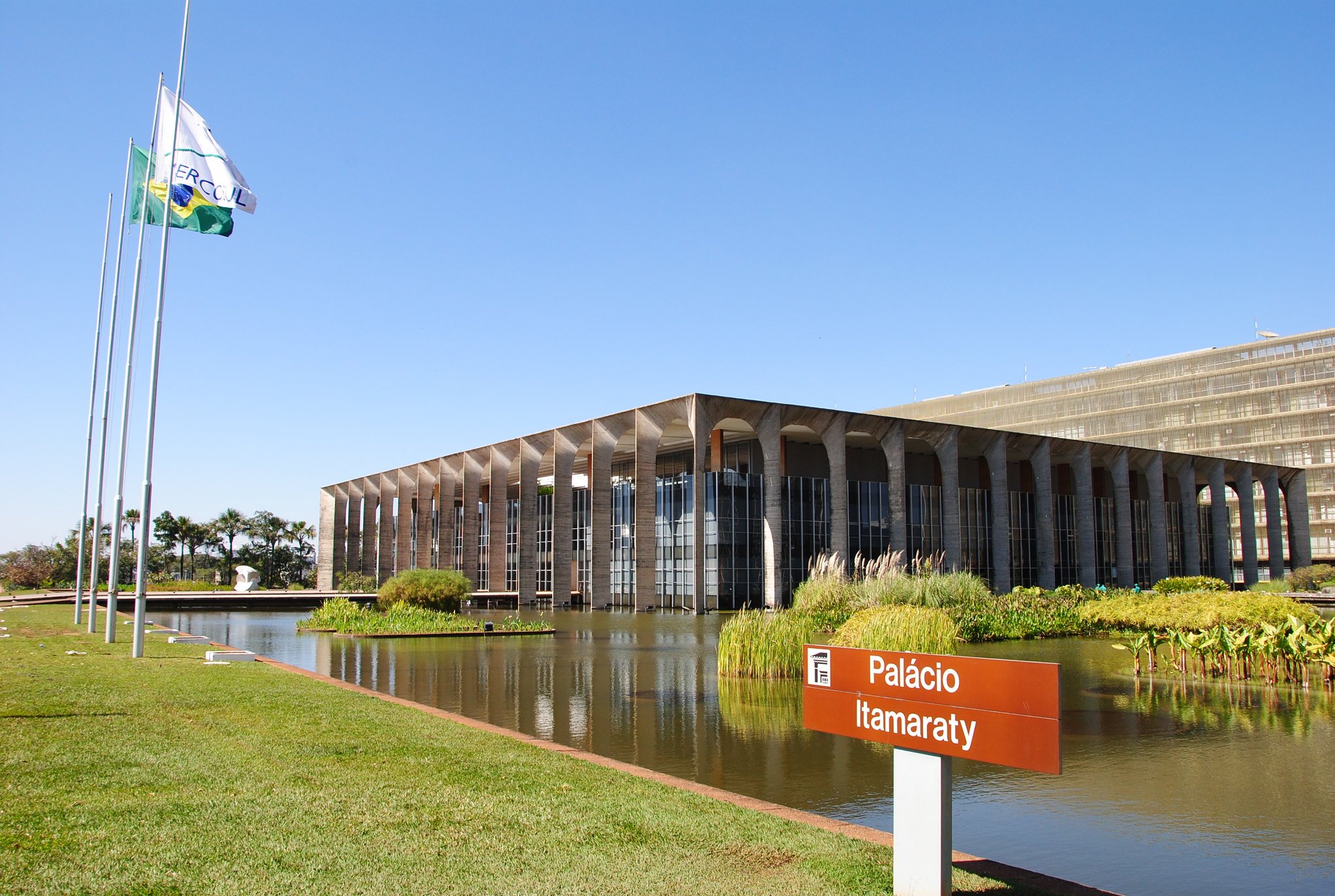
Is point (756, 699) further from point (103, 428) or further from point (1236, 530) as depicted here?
point (1236, 530)

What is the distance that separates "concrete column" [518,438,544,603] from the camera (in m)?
54.3

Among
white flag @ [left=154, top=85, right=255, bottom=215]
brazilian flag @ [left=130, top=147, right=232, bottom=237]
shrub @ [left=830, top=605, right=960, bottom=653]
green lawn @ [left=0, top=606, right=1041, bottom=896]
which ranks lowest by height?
green lawn @ [left=0, top=606, right=1041, bottom=896]

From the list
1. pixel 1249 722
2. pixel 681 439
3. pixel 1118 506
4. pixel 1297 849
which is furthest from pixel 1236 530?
pixel 1297 849

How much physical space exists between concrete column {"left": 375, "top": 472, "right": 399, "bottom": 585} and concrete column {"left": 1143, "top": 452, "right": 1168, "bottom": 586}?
54303mm

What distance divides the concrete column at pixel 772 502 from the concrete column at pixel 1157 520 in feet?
106

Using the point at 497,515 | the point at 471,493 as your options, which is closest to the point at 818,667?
the point at 497,515

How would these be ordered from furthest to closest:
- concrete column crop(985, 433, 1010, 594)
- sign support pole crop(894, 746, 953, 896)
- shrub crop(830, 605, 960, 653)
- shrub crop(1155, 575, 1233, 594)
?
concrete column crop(985, 433, 1010, 594)
shrub crop(1155, 575, 1233, 594)
shrub crop(830, 605, 960, 653)
sign support pole crop(894, 746, 953, 896)

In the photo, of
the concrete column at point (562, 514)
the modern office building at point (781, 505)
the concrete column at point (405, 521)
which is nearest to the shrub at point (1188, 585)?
the modern office building at point (781, 505)

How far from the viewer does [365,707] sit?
1147 centimetres

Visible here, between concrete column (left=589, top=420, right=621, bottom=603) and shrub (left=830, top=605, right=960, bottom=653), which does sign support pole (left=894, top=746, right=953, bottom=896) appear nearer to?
shrub (left=830, top=605, right=960, bottom=653)

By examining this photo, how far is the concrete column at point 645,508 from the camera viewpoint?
151 feet

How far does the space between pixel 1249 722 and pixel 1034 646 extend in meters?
10.6

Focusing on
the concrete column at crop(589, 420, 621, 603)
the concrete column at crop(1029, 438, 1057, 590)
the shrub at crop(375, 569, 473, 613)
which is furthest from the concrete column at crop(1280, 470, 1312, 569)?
the shrub at crop(375, 569, 473, 613)

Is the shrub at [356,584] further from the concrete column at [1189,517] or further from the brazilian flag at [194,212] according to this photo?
the concrete column at [1189,517]
